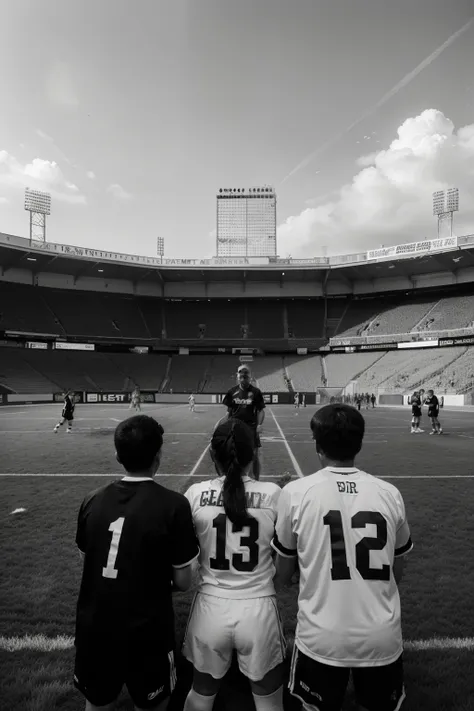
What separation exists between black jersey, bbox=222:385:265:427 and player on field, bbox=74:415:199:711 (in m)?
5.47

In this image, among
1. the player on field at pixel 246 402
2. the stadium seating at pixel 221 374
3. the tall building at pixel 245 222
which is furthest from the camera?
the tall building at pixel 245 222

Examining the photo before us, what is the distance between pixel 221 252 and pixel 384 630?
62618mm

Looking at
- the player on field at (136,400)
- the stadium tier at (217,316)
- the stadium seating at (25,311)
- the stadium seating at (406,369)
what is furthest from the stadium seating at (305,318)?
the player on field at (136,400)

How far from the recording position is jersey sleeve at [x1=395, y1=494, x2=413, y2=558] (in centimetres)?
219

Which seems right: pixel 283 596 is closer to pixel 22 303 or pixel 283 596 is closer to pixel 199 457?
pixel 199 457

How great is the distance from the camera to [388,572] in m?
2.10

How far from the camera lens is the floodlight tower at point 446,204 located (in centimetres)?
5366

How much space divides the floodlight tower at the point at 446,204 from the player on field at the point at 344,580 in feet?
196

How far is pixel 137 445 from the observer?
228 centimetres

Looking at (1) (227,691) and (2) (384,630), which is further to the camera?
(1) (227,691)

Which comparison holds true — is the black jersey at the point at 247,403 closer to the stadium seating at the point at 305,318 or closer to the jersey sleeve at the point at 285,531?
the jersey sleeve at the point at 285,531

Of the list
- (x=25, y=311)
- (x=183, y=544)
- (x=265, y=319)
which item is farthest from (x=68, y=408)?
(x=265, y=319)

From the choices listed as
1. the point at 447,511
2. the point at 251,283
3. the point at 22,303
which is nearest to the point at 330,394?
the point at 251,283

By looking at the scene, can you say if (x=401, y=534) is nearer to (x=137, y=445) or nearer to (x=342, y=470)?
(x=342, y=470)
